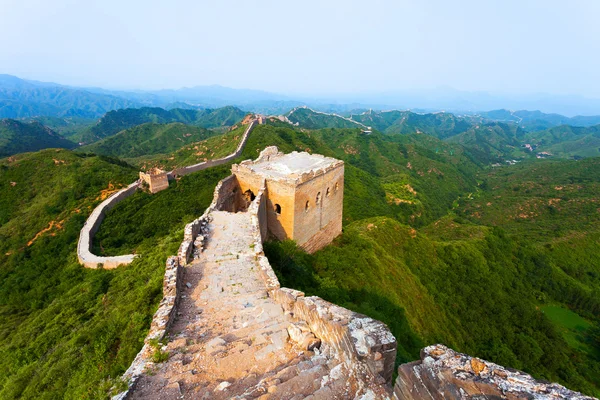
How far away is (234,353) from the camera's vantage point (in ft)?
18.0

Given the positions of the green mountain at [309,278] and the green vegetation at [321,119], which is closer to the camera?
the green mountain at [309,278]

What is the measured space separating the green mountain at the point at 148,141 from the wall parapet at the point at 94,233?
232 feet

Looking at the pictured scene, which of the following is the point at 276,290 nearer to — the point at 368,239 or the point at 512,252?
the point at 368,239

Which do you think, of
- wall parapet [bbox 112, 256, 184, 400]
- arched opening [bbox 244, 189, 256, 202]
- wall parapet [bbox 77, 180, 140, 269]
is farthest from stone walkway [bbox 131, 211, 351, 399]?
wall parapet [bbox 77, 180, 140, 269]

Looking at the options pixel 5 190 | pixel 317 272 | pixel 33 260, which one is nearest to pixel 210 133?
pixel 5 190

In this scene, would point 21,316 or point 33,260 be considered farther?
point 33,260

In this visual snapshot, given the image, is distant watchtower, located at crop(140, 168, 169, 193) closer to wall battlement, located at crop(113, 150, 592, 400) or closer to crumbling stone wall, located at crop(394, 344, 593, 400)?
wall battlement, located at crop(113, 150, 592, 400)

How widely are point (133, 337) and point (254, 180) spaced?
9878mm

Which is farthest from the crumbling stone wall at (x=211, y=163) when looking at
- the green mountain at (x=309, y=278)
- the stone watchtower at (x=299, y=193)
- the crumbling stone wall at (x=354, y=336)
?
the crumbling stone wall at (x=354, y=336)

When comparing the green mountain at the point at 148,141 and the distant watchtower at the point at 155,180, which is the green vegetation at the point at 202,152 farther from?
the green mountain at the point at 148,141

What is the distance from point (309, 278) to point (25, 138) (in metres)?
131

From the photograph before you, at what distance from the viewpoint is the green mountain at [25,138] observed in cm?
9485

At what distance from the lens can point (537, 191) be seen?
2857 inches

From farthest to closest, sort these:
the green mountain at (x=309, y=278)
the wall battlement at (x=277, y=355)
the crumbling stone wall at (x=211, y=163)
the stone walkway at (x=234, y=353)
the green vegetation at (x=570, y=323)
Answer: the green vegetation at (x=570, y=323) < the crumbling stone wall at (x=211, y=163) < the green mountain at (x=309, y=278) < the stone walkway at (x=234, y=353) < the wall battlement at (x=277, y=355)
